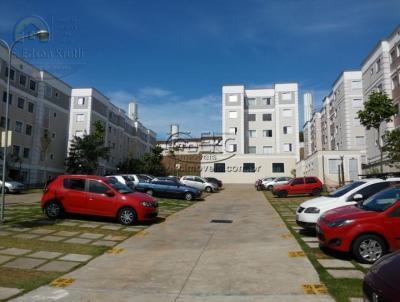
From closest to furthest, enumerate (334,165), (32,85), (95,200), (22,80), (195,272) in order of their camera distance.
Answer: (195,272), (95,200), (334,165), (22,80), (32,85)

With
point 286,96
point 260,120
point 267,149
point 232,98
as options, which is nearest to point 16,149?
point 232,98

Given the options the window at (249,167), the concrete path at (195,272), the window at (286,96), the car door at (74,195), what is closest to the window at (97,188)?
the car door at (74,195)

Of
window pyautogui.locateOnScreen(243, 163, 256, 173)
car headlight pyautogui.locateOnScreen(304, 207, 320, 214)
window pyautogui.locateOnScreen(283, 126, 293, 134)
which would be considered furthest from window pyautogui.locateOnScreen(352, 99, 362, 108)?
car headlight pyautogui.locateOnScreen(304, 207, 320, 214)

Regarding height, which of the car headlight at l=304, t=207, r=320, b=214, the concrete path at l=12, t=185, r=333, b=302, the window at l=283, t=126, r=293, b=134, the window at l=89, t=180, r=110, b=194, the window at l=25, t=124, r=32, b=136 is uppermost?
the window at l=283, t=126, r=293, b=134

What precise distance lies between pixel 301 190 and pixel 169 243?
71.5ft

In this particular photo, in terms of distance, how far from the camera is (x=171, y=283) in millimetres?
7277

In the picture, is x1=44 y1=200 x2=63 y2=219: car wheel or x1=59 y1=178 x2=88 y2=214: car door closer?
x1=59 y1=178 x2=88 y2=214: car door

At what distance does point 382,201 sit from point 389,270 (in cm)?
576

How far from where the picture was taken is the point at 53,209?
1491 centimetres

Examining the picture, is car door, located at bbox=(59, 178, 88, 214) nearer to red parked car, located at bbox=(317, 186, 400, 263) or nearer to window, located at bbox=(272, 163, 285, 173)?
red parked car, located at bbox=(317, 186, 400, 263)

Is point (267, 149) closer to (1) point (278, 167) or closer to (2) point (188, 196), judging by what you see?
(1) point (278, 167)

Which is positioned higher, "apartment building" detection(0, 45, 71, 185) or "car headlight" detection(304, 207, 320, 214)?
"apartment building" detection(0, 45, 71, 185)

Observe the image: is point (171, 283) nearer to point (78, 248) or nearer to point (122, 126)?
point (78, 248)

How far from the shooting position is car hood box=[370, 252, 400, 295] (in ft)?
12.5
